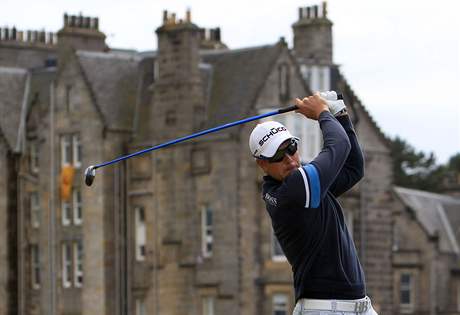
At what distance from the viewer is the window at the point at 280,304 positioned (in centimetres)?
6419

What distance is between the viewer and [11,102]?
71000mm

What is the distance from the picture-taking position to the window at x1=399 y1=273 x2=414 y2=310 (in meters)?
85.9

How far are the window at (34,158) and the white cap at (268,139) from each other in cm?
5953

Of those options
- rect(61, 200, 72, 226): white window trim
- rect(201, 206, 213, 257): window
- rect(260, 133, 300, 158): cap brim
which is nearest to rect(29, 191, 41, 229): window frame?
rect(61, 200, 72, 226): white window trim

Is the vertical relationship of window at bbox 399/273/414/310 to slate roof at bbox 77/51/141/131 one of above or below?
below

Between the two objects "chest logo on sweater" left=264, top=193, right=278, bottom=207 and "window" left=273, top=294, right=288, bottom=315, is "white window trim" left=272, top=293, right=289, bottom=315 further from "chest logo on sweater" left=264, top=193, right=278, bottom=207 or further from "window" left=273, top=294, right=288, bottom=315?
"chest logo on sweater" left=264, top=193, right=278, bottom=207

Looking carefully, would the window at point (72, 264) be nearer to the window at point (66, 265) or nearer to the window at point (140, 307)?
the window at point (66, 265)

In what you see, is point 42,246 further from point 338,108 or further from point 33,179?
point 338,108

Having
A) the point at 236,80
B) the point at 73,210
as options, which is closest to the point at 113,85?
the point at 73,210

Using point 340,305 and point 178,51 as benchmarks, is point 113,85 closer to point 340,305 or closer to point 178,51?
point 178,51

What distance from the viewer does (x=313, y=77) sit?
223ft

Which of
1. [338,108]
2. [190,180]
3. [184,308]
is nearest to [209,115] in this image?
[190,180]

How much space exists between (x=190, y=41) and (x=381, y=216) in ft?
34.7

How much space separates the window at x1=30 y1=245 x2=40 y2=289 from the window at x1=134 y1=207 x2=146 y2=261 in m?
5.44
